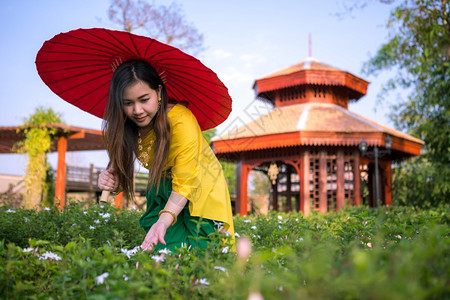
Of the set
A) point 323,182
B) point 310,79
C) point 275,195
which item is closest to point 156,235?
point 323,182

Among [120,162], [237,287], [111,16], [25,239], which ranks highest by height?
[111,16]

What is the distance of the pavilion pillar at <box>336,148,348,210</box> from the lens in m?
12.6

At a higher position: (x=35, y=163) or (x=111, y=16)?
(x=111, y=16)

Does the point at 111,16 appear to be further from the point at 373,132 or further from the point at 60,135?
the point at 373,132

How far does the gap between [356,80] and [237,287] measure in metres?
14.9

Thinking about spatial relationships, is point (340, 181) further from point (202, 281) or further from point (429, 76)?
point (202, 281)

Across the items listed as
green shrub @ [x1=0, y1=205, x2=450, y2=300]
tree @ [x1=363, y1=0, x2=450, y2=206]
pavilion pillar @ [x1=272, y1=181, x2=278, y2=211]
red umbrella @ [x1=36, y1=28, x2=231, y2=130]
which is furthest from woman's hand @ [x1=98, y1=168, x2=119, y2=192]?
pavilion pillar @ [x1=272, y1=181, x2=278, y2=211]

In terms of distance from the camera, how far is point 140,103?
2596mm

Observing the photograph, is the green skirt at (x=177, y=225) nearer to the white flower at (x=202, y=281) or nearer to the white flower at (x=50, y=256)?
the white flower at (x=50, y=256)

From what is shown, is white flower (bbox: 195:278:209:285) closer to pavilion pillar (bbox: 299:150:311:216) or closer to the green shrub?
the green shrub

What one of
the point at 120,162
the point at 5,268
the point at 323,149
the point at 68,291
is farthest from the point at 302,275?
Answer: the point at 323,149

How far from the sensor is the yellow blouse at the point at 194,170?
2.49m

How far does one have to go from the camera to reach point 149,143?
2.80 meters

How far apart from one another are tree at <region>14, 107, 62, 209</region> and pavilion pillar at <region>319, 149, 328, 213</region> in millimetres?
9215
